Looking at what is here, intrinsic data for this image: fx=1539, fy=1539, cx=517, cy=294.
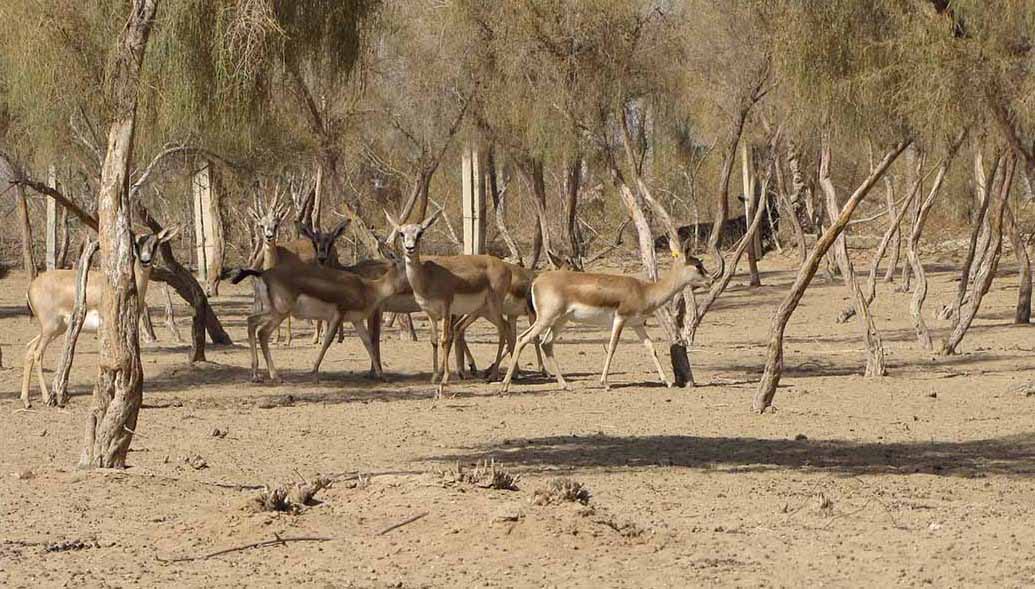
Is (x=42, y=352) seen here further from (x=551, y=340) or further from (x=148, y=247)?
(x=551, y=340)

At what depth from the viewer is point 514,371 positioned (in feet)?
63.4

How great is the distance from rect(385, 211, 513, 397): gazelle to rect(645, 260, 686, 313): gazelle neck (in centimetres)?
213

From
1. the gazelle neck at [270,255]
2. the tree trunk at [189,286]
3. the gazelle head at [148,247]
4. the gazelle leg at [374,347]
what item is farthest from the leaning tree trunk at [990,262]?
the tree trunk at [189,286]

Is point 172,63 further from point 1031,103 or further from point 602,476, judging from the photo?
point 1031,103

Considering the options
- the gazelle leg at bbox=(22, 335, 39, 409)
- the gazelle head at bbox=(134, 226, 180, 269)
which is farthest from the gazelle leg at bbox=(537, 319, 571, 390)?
the gazelle leg at bbox=(22, 335, 39, 409)

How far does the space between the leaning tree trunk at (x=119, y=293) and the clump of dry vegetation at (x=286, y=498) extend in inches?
73.1

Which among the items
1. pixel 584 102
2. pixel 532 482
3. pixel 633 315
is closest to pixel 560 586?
pixel 532 482

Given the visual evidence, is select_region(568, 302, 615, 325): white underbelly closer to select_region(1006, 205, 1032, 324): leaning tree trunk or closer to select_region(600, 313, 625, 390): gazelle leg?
select_region(600, 313, 625, 390): gazelle leg

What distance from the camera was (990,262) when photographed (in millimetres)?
20812

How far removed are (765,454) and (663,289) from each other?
6.44 m

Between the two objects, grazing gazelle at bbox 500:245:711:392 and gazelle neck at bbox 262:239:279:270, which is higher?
gazelle neck at bbox 262:239:279:270

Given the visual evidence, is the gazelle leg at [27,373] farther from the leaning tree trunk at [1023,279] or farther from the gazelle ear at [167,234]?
the leaning tree trunk at [1023,279]

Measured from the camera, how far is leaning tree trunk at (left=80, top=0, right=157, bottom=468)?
10281mm

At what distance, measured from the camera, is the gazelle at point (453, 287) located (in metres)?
19.1
